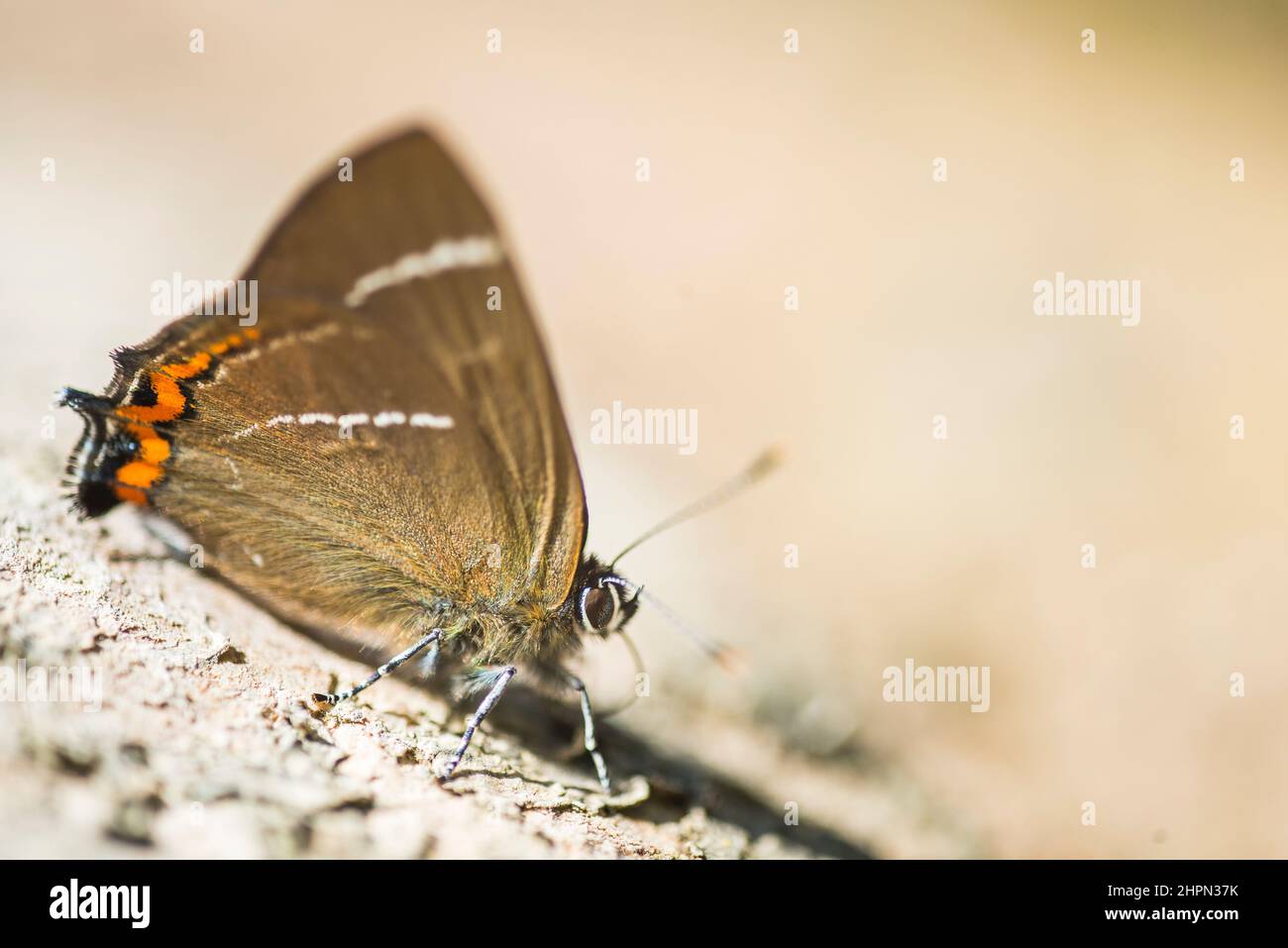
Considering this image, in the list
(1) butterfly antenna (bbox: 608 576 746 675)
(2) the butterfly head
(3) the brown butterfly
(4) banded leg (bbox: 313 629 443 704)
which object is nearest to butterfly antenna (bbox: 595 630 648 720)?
(1) butterfly antenna (bbox: 608 576 746 675)

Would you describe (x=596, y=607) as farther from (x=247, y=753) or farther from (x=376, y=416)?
(x=247, y=753)

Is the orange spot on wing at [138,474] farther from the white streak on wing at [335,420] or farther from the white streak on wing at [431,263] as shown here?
the white streak on wing at [431,263]

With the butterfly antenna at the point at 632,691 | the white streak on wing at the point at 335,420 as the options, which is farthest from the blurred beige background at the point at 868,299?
the white streak on wing at the point at 335,420

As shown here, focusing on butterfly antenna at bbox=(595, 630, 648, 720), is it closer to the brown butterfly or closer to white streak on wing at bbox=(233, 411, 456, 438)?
the brown butterfly

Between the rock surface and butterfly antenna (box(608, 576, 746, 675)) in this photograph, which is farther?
butterfly antenna (box(608, 576, 746, 675))

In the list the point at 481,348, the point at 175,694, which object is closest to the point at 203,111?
the point at 481,348

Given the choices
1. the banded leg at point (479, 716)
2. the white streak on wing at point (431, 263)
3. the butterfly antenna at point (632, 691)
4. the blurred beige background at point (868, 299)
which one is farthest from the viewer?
the blurred beige background at point (868, 299)

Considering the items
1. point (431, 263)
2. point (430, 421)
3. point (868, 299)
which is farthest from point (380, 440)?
point (868, 299)
